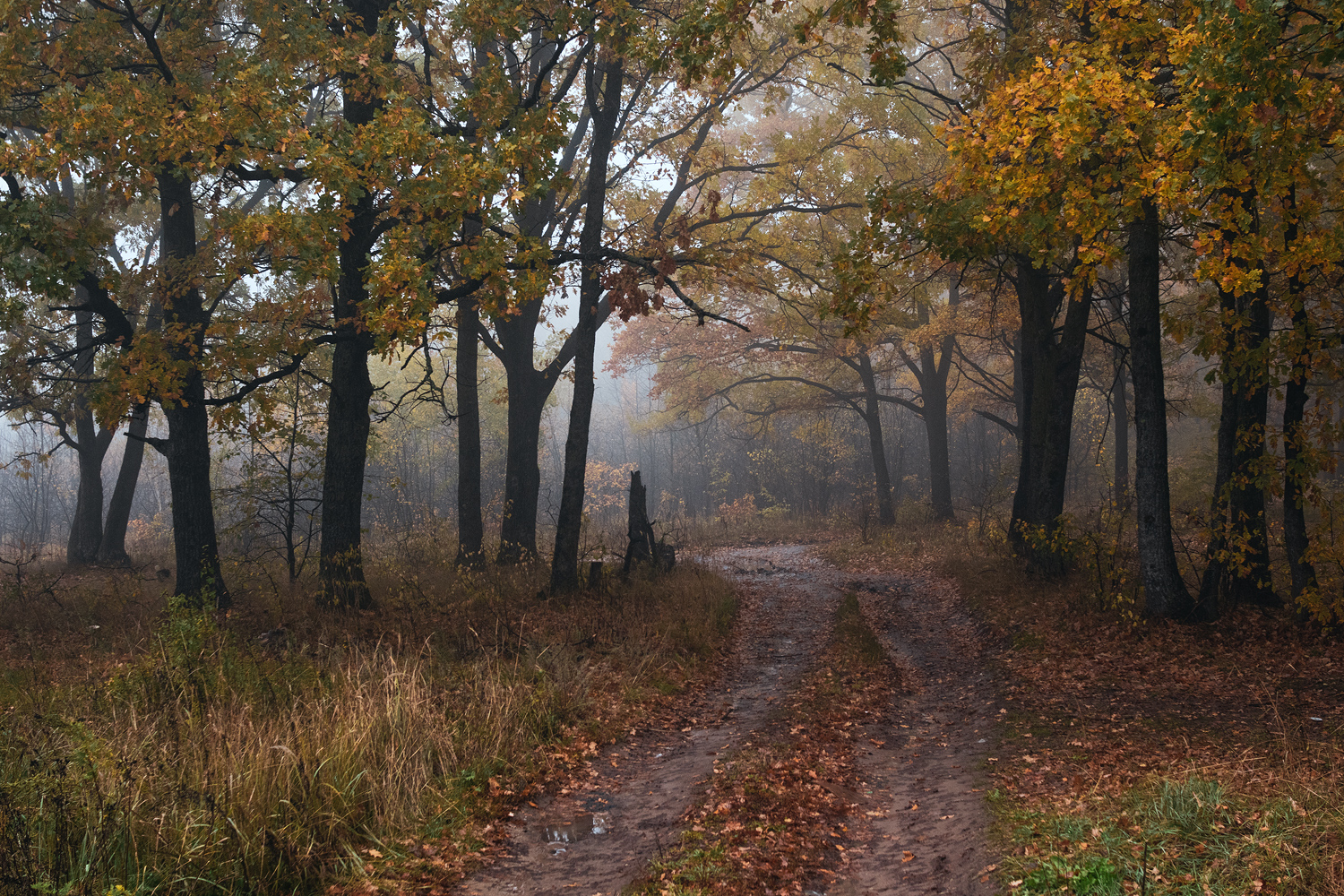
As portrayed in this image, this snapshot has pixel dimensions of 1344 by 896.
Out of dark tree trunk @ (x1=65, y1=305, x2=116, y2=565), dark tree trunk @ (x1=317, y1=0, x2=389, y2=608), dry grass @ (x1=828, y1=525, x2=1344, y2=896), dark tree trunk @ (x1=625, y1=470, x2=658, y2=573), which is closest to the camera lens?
dry grass @ (x1=828, y1=525, x2=1344, y2=896)

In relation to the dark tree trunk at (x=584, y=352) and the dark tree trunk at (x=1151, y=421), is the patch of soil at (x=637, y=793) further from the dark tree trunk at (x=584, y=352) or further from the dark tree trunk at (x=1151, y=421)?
the dark tree trunk at (x=1151, y=421)

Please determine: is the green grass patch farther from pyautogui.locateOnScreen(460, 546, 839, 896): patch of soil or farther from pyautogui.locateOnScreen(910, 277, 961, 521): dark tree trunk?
pyautogui.locateOnScreen(910, 277, 961, 521): dark tree trunk

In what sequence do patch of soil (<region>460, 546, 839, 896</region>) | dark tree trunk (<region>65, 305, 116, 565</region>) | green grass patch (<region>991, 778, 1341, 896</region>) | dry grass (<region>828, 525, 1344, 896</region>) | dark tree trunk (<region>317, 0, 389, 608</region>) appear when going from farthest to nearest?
dark tree trunk (<region>65, 305, 116, 565</region>), dark tree trunk (<region>317, 0, 389, 608</region>), patch of soil (<region>460, 546, 839, 896</region>), dry grass (<region>828, 525, 1344, 896</region>), green grass patch (<region>991, 778, 1341, 896</region>)

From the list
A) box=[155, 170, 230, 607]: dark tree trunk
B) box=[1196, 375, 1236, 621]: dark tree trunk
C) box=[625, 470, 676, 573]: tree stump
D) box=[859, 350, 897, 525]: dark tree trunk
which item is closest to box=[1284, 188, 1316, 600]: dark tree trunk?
box=[1196, 375, 1236, 621]: dark tree trunk

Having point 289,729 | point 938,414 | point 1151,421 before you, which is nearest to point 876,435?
point 938,414

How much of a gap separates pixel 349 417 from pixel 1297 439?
11.8 m

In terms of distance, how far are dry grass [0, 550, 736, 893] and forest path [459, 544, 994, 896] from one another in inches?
15.9

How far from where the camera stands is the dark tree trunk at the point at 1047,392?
1229cm

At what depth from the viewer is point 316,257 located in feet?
27.8

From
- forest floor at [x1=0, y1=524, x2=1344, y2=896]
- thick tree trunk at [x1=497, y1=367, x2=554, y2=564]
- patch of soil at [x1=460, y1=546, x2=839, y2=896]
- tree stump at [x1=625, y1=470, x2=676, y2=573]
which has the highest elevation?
thick tree trunk at [x1=497, y1=367, x2=554, y2=564]

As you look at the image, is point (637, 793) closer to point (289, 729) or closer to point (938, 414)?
point (289, 729)

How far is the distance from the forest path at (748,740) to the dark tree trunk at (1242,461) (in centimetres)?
311

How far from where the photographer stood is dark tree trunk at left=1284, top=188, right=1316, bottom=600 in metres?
7.81

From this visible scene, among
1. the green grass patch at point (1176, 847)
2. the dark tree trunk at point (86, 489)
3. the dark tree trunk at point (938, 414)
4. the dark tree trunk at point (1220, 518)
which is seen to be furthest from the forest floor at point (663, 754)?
the dark tree trunk at point (938, 414)
